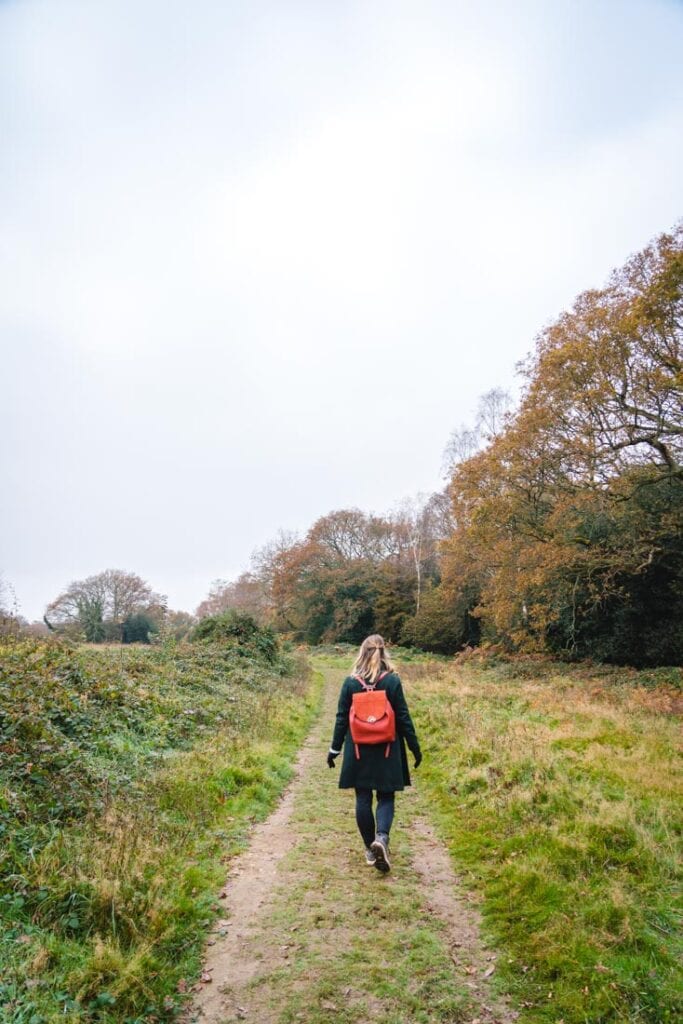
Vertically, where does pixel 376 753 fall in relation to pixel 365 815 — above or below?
above

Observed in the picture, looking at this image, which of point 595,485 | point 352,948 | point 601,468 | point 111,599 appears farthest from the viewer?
point 111,599

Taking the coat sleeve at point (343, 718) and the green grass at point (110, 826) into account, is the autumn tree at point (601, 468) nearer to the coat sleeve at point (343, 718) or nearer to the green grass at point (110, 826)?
the green grass at point (110, 826)

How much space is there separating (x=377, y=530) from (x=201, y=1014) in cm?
4690

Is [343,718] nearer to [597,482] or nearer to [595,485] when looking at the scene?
[595,485]

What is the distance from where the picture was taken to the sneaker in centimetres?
494

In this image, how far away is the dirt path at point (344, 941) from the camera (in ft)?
10.7

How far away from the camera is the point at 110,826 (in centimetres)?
493

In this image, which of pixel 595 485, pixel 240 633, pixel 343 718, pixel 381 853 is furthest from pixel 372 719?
pixel 240 633

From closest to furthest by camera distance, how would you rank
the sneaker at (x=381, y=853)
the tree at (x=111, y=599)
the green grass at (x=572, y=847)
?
the green grass at (x=572, y=847) < the sneaker at (x=381, y=853) < the tree at (x=111, y=599)

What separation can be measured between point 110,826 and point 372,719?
2.55 metres

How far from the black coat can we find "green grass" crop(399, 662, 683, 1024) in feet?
3.72

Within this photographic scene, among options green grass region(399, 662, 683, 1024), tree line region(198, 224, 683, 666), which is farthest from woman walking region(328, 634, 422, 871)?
tree line region(198, 224, 683, 666)

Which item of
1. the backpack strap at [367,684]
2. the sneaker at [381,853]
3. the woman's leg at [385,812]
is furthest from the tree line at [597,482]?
the sneaker at [381,853]

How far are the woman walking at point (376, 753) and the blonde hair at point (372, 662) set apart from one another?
10 mm
